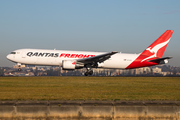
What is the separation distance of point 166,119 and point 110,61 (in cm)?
2821

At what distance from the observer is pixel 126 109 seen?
10.8 meters

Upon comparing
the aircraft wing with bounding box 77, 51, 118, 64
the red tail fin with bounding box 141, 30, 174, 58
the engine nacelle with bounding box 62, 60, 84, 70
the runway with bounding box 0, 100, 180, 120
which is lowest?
the runway with bounding box 0, 100, 180, 120

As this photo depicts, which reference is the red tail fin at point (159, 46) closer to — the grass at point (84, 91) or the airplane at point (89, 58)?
the airplane at point (89, 58)

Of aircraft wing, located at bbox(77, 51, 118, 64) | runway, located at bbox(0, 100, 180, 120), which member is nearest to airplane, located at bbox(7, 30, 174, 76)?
aircraft wing, located at bbox(77, 51, 118, 64)

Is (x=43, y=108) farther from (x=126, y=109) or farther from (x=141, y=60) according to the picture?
(x=141, y=60)

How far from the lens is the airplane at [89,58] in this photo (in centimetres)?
3662

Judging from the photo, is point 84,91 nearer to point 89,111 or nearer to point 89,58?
point 89,111

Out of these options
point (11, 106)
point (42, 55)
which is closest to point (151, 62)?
point (42, 55)

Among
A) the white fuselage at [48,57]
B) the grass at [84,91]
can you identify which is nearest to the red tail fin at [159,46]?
the white fuselage at [48,57]

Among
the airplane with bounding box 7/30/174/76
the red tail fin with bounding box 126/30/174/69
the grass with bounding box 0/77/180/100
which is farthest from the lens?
the red tail fin with bounding box 126/30/174/69

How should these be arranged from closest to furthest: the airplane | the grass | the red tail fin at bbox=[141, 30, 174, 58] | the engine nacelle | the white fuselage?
the grass → the engine nacelle → the airplane → the white fuselage → the red tail fin at bbox=[141, 30, 174, 58]

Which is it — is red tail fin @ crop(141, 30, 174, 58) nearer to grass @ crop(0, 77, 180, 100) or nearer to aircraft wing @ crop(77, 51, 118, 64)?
aircraft wing @ crop(77, 51, 118, 64)

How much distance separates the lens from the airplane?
36.6 meters

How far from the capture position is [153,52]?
4062cm
